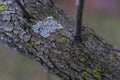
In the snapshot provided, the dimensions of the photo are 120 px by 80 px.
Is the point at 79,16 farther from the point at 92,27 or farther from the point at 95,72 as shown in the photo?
the point at 92,27

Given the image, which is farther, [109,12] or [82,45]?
[109,12]

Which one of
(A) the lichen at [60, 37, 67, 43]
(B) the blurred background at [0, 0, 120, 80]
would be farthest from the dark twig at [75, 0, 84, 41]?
(B) the blurred background at [0, 0, 120, 80]

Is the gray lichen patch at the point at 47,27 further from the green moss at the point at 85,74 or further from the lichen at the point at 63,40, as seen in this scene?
the green moss at the point at 85,74

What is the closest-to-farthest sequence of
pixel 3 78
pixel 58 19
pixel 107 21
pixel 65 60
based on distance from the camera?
1. pixel 65 60
2. pixel 58 19
3. pixel 3 78
4. pixel 107 21

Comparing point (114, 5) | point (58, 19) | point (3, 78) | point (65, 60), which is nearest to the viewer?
point (65, 60)

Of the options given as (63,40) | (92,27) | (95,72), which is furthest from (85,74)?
(92,27)

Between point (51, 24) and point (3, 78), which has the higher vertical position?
point (51, 24)

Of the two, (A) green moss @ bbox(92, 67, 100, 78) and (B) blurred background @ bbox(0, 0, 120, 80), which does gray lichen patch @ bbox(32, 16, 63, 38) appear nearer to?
(A) green moss @ bbox(92, 67, 100, 78)

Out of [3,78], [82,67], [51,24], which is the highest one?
[51,24]

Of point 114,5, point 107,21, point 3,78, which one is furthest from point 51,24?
point 114,5

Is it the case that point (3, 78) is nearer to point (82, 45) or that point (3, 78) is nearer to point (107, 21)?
point (107, 21)
